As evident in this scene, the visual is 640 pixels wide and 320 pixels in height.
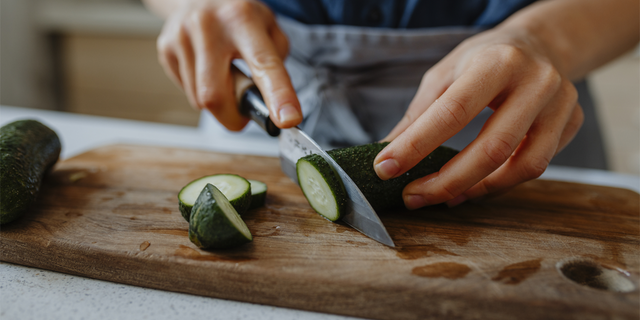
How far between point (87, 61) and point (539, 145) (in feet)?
20.3

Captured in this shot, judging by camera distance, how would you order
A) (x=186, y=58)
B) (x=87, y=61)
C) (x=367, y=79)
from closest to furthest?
(x=186, y=58), (x=367, y=79), (x=87, y=61)

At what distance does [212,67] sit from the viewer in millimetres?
1467

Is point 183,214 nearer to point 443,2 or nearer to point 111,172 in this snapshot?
point 111,172

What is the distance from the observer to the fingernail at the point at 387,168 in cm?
106

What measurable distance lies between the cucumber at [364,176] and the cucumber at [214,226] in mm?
260

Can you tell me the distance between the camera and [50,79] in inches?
219

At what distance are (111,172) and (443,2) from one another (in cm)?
166

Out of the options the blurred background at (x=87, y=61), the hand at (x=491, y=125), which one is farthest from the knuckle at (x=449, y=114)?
the blurred background at (x=87, y=61)

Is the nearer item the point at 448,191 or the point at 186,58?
the point at 448,191

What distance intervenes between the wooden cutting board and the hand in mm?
136

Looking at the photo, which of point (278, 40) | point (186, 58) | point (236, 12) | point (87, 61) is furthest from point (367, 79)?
point (87, 61)

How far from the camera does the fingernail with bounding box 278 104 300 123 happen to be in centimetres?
124

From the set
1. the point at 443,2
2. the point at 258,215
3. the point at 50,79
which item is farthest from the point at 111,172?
the point at 50,79

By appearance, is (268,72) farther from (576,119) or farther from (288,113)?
(576,119)
